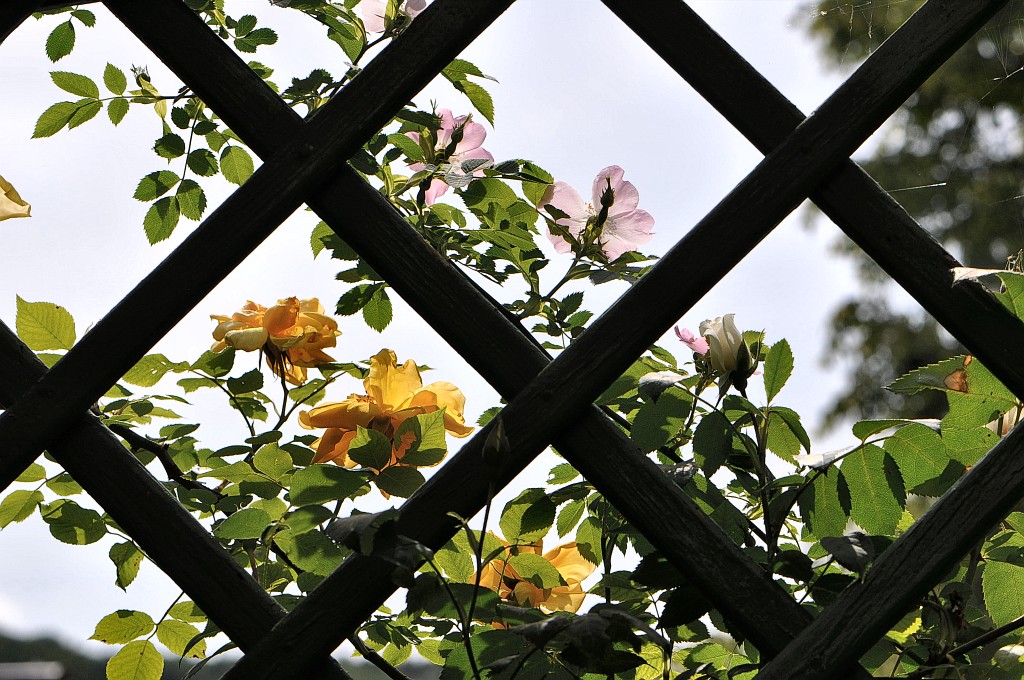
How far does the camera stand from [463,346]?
0.73 m

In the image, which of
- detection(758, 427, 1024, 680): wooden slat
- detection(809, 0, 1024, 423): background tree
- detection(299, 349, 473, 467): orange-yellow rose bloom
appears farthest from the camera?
detection(809, 0, 1024, 423): background tree

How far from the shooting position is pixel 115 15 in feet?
2.70

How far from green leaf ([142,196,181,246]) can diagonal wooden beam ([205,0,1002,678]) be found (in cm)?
45

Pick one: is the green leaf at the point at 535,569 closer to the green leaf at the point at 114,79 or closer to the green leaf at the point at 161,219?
the green leaf at the point at 161,219

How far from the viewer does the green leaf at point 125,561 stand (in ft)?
2.78

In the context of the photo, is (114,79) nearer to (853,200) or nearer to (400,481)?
(400,481)

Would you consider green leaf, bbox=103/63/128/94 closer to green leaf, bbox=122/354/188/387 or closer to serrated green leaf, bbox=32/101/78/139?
serrated green leaf, bbox=32/101/78/139

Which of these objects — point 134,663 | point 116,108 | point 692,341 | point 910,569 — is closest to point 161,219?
point 116,108

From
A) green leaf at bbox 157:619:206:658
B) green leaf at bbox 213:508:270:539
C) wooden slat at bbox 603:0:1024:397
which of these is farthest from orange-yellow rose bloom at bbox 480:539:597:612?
wooden slat at bbox 603:0:1024:397

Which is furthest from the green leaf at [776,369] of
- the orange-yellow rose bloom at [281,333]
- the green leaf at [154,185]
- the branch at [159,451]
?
the green leaf at [154,185]

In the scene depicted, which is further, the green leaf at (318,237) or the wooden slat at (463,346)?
the green leaf at (318,237)

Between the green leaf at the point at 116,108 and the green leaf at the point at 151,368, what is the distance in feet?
0.94

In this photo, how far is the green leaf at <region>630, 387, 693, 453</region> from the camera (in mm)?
703

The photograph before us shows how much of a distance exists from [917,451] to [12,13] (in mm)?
958
